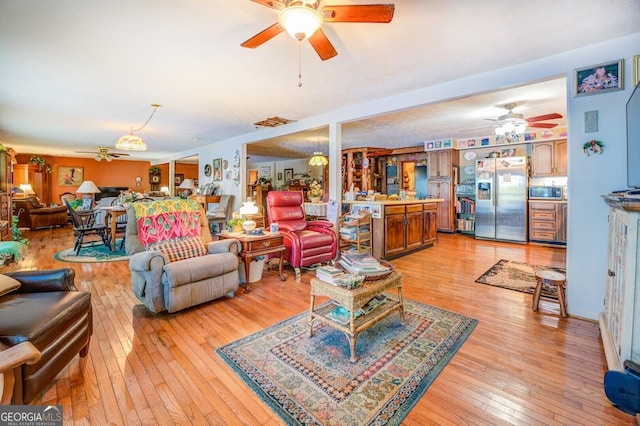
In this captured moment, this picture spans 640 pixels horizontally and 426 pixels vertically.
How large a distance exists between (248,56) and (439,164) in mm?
5877

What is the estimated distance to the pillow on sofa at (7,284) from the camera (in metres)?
1.65

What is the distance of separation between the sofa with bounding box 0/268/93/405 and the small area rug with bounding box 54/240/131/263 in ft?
10.1

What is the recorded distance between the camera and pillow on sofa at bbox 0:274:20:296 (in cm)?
165

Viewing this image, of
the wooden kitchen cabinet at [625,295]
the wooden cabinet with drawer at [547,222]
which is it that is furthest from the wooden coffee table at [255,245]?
the wooden cabinet with drawer at [547,222]

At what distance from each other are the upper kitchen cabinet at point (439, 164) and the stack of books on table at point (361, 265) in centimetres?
573

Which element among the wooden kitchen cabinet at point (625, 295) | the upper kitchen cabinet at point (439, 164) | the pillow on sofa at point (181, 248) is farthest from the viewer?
the upper kitchen cabinet at point (439, 164)

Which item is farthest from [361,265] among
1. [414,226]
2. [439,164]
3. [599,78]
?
[439,164]

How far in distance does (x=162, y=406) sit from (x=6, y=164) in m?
5.22

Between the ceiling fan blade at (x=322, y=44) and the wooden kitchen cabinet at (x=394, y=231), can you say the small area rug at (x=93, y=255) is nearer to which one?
the wooden kitchen cabinet at (x=394, y=231)

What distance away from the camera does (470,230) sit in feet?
23.2

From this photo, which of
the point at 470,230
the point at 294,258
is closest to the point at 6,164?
the point at 294,258

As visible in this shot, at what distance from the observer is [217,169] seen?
7.61 meters

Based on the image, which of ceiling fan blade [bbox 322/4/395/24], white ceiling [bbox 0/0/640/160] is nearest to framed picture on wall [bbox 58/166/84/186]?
white ceiling [bbox 0/0/640/160]

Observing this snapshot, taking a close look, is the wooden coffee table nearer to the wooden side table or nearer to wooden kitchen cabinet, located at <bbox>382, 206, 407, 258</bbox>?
the wooden side table
